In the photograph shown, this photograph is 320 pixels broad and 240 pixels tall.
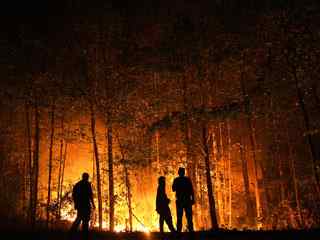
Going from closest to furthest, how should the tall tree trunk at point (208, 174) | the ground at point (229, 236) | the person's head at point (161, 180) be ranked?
the ground at point (229, 236) < the person's head at point (161, 180) < the tall tree trunk at point (208, 174)

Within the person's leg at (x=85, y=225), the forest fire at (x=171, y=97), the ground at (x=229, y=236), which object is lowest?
the ground at (x=229, y=236)

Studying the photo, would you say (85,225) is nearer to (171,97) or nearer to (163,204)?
(163,204)

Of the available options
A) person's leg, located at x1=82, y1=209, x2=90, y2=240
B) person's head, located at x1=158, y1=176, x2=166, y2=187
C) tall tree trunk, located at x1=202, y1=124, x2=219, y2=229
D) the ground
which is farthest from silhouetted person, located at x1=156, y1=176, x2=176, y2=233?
tall tree trunk, located at x1=202, y1=124, x2=219, y2=229

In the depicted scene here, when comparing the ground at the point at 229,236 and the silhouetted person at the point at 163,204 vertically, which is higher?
the silhouetted person at the point at 163,204

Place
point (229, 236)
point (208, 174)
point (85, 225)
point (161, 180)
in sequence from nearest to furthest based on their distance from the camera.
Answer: point (85, 225) → point (229, 236) → point (161, 180) → point (208, 174)

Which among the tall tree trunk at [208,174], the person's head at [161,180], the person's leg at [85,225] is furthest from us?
the tall tree trunk at [208,174]

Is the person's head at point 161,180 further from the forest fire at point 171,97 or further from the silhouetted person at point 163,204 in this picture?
the forest fire at point 171,97

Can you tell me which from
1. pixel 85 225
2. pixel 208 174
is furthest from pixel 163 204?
pixel 208 174

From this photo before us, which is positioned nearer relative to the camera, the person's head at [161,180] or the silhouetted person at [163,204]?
the person's head at [161,180]

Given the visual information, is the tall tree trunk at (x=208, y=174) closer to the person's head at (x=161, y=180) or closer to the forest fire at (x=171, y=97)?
the forest fire at (x=171, y=97)

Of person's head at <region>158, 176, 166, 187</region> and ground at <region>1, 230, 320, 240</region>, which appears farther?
person's head at <region>158, 176, 166, 187</region>

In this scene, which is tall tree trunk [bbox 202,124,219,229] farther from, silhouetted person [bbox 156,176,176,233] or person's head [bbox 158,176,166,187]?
person's head [bbox 158,176,166,187]

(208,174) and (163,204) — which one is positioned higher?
(208,174)

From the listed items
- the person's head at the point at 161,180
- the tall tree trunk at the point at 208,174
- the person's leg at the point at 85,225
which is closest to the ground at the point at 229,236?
the person's leg at the point at 85,225
